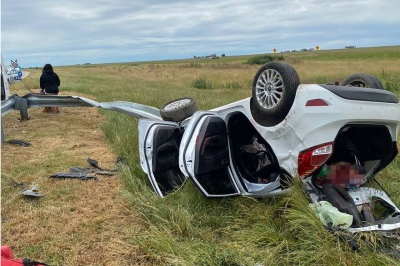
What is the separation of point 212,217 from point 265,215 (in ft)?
1.79

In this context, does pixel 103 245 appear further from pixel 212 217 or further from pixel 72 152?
pixel 72 152

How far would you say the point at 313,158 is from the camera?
11.1ft

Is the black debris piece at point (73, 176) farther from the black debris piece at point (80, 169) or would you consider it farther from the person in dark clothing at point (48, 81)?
the person in dark clothing at point (48, 81)

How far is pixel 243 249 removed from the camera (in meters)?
3.20

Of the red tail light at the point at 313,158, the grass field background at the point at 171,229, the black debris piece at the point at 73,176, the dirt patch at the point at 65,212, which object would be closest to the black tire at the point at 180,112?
the grass field background at the point at 171,229

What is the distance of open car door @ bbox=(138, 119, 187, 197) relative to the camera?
467 cm

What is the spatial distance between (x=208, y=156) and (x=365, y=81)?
1954 mm

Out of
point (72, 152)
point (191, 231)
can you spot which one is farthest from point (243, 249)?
point (72, 152)

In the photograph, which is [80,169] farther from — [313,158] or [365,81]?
[365,81]

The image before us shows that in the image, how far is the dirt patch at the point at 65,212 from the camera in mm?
3365

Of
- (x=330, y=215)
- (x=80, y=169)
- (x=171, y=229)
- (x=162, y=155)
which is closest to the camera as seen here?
(x=330, y=215)

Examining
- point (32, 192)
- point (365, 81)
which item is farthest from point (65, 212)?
point (365, 81)

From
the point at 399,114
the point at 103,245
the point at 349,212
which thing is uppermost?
the point at 399,114

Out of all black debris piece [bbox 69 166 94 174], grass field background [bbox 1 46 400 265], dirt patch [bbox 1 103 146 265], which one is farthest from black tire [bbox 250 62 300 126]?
black debris piece [bbox 69 166 94 174]
